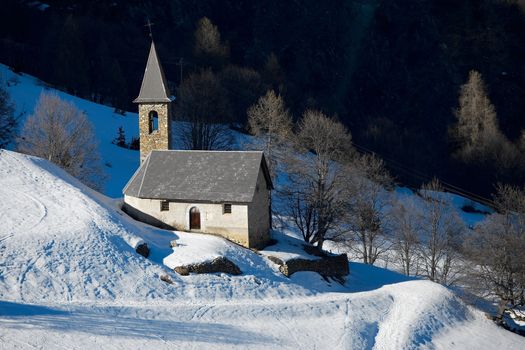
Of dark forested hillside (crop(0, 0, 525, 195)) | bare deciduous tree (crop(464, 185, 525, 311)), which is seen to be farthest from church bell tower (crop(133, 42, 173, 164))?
dark forested hillside (crop(0, 0, 525, 195))

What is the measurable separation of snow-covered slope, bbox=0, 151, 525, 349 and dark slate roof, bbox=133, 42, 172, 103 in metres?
7.34

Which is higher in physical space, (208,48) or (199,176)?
(208,48)

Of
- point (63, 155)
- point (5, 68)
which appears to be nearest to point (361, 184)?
point (63, 155)

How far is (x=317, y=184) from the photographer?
42844 millimetres

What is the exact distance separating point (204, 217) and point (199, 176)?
242cm

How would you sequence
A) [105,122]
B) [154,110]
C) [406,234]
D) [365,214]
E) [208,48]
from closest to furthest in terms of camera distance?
[154,110]
[406,234]
[365,214]
[105,122]
[208,48]

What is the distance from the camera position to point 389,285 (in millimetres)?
36219

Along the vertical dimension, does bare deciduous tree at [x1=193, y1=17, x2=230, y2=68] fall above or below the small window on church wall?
above

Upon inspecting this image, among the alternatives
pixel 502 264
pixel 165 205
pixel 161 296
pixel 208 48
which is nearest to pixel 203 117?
pixel 165 205

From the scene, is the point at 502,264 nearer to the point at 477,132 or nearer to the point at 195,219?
the point at 195,219

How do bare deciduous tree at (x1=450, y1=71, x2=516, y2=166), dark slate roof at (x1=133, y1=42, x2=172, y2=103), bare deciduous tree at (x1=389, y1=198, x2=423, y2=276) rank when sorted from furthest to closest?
bare deciduous tree at (x1=450, y1=71, x2=516, y2=166)
bare deciduous tree at (x1=389, y1=198, x2=423, y2=276)
dark slate roof at (x1=133, y1=42, x2=172, y2=103)

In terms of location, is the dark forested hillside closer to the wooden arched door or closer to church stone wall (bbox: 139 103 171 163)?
church stone wall (bbox: 139 103 171 163)

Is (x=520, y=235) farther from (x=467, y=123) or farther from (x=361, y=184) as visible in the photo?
(x=467, y=123)

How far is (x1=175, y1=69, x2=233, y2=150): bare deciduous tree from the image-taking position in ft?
182
